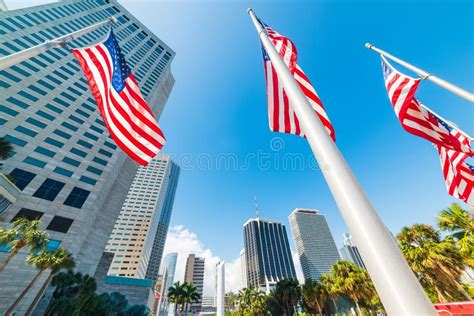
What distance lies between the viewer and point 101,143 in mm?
39281

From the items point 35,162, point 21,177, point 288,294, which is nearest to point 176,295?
point 288,294

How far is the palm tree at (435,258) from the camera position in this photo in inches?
546

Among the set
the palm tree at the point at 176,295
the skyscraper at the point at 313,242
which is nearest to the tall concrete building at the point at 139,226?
the palm tree at the point at 176,295

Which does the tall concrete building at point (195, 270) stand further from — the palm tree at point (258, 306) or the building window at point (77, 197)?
the building window at point (77, 197)

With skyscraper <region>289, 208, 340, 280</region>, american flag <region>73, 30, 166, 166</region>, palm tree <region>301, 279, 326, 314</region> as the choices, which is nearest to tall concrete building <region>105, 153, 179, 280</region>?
palm tree <region>301, 279, 326, 314</region>

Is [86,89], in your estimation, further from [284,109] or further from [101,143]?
[284,109]

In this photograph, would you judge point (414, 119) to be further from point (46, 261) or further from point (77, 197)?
point (77, 197)

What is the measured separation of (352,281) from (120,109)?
3102cm

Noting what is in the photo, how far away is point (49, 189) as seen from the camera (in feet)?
93.7

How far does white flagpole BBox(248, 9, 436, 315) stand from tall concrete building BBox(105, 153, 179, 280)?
111 m

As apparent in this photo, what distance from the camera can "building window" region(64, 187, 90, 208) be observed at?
30.1 metres

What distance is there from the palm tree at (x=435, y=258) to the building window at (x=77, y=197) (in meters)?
43.8

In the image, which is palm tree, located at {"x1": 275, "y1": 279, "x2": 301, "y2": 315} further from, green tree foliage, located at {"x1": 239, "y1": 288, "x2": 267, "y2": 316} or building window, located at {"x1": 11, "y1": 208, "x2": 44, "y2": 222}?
building window, located at {"x1": 11, "y1": 208, "x2": 44, "y2": 222}

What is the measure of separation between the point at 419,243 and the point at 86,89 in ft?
201
